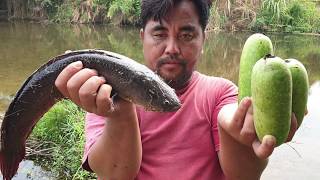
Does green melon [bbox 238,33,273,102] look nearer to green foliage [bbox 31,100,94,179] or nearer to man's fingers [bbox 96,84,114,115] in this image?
man's fingers [bbox 96,84,114,115]

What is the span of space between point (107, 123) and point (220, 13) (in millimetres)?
28213

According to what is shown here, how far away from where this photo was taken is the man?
210 cm

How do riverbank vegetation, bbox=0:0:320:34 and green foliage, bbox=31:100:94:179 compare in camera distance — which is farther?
riverbank vegetation, bbox=0:0:320:34

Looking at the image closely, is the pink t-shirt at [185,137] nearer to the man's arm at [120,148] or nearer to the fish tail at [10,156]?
the man's arm at [120,148]

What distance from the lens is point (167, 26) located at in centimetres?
258

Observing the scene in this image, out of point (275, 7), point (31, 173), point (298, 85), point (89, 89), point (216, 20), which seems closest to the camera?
point (298, 85)

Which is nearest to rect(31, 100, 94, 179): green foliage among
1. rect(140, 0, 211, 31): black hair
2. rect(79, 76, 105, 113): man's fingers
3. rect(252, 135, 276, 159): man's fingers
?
rect(140, 0, 211, 31): black hair

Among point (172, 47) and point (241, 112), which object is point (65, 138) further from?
point (241, 112)

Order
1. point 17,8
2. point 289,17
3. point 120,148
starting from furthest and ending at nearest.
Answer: point 17,8 < point 289,17 < point 120,148

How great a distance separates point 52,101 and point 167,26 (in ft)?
2.72

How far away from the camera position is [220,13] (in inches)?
1163

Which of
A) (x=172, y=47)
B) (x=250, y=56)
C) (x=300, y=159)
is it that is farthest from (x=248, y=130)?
(x=300, y=159)

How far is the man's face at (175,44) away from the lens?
8.30ft

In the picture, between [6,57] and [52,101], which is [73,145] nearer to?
[52,101]
